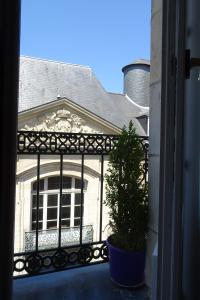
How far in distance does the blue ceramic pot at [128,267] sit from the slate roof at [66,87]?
26.7ft

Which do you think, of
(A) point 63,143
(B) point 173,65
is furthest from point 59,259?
(B) point 173,65

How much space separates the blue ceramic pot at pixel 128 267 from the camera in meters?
1.51

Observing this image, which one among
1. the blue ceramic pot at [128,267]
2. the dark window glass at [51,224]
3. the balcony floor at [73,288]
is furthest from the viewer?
the dark window glass at [51,224]

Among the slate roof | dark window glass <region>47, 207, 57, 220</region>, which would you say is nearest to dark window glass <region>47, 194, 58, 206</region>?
dark window glass <region>47, 207, 57, 220</region>

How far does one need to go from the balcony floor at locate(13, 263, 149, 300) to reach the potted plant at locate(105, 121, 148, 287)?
0.06 m

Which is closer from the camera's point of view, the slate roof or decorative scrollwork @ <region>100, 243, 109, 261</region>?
decorative scrollwork @ <region>100, 243, 109, 261</region>

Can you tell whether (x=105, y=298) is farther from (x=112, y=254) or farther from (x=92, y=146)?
(x=92, y=146)

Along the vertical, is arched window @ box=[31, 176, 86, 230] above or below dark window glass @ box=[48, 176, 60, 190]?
below

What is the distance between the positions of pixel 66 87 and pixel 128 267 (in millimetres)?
9358

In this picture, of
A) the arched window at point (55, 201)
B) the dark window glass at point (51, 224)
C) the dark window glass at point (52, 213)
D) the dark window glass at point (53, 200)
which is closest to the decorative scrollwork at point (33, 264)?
the arched window at point (55, 201)

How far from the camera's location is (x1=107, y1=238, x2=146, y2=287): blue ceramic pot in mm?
1514

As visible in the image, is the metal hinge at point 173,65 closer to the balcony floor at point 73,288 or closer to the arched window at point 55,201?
the balcony floor at point 73,288

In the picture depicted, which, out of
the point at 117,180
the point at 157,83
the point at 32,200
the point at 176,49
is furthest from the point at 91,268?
the point at 32,200

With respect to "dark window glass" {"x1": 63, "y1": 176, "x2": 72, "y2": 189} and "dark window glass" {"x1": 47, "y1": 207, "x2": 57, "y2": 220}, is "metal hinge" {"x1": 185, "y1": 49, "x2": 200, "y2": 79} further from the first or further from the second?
"dark window glass" {"x1": 47, "y1": 207, "x2": 57, "y2": 220}
